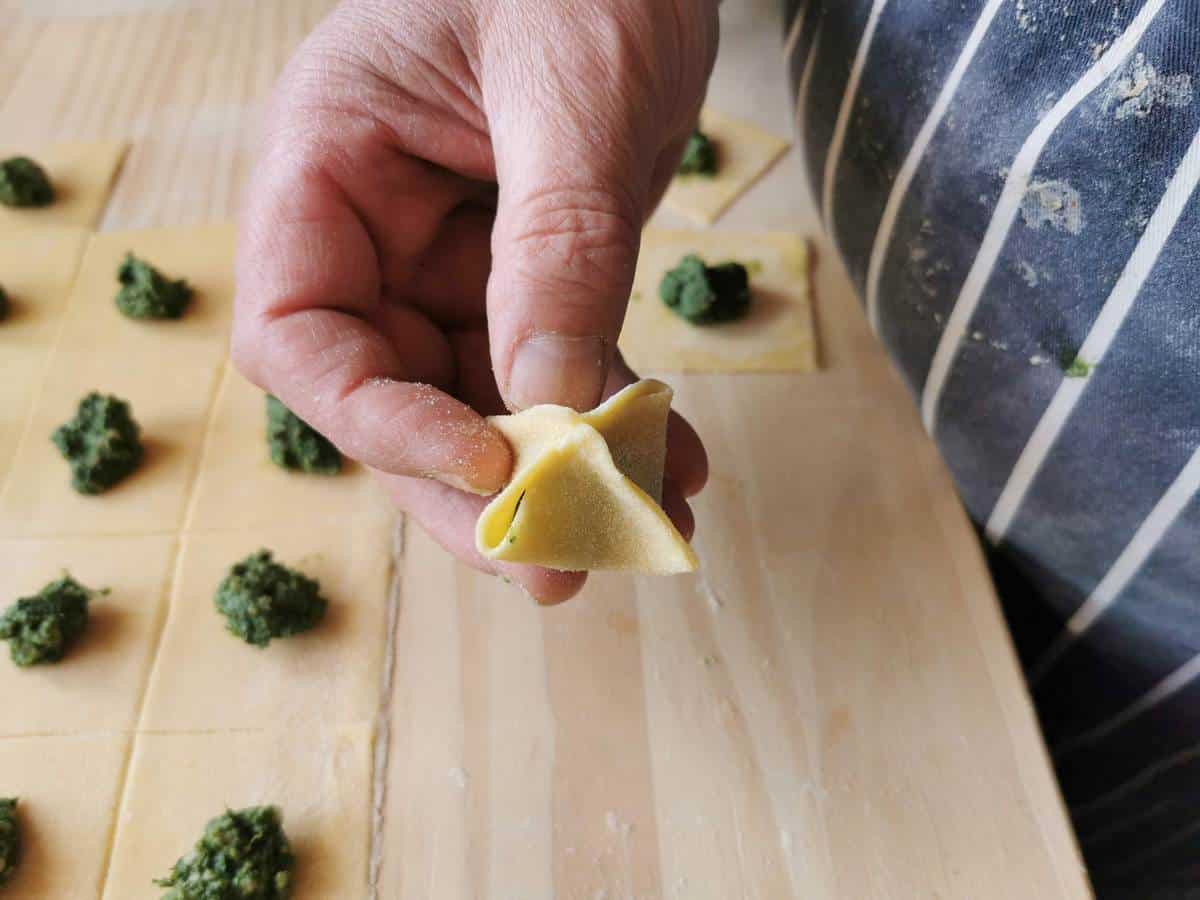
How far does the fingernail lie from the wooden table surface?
41cm

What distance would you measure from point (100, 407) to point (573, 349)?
32.1 inches

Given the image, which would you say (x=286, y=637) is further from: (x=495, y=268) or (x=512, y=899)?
(x=495, y=268)

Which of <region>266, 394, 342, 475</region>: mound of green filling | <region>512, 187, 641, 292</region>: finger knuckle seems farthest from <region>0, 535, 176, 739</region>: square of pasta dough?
<region>512, 187, 641, 292</region>: finger knuckle

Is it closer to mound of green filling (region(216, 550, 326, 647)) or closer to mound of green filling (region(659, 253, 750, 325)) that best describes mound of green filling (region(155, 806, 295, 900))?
mound of green filling (region(216, 550, 326, 647))

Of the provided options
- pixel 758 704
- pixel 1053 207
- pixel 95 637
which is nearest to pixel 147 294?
pixel 95 637

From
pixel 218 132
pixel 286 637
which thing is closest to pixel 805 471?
pixel 286 637

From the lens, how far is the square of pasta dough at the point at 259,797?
961 mm

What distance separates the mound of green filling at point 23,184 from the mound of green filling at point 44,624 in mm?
780

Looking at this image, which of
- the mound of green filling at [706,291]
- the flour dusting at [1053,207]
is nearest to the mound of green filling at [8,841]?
the mound of green filling at [706,291]

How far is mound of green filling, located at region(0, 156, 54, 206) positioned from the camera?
1.53 metres

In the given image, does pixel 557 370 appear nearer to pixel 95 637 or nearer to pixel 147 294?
pixel 95 637

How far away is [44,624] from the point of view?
3.52 feet

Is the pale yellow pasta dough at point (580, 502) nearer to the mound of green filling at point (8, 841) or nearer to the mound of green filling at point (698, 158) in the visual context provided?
the mound of green filling at point (8, 841)

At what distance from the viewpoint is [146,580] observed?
1.17 meters
